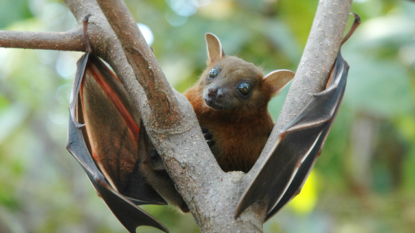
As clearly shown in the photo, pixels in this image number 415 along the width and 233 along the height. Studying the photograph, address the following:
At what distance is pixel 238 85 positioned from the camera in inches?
128

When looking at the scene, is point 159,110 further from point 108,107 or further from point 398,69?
point 398,69

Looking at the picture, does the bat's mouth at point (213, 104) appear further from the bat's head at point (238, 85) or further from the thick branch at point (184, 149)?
the thick branch at point (184, 149)

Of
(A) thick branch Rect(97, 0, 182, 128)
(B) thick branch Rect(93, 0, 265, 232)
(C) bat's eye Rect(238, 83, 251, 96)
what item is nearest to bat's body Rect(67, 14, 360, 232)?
(C) bat's eye Rect(238, 83, 251, 96)

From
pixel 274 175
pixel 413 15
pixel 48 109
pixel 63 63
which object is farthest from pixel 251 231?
pixel 63 63

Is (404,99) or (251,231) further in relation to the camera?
(404,99)

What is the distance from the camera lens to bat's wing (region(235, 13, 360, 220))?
2.05 m

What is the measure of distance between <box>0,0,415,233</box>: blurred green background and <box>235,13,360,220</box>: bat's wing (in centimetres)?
→ 134

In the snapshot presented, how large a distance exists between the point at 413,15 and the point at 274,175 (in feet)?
13.0

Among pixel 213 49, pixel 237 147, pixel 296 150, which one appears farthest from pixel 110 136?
pixel 296 150

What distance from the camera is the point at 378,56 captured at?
15.6 ft

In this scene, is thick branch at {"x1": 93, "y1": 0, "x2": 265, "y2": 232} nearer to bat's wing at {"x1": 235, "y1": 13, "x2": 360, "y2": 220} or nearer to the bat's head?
bat's wing at {"x1": 235, "y1": 13, "x2": 360, "y2": 220}

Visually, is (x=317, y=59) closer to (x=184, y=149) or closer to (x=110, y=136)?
(x=184, y=149)

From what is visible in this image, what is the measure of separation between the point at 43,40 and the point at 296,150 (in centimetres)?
163

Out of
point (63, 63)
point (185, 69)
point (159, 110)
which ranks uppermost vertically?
point (159, 110)
